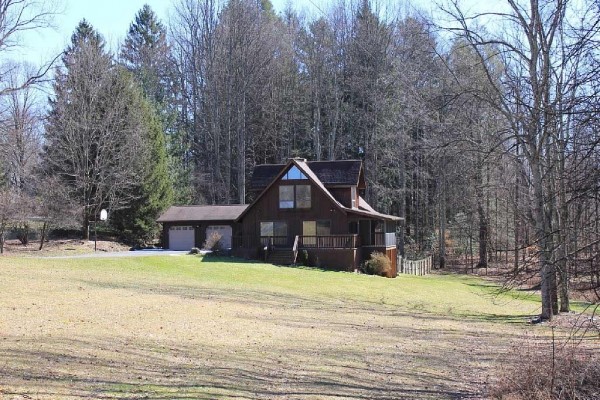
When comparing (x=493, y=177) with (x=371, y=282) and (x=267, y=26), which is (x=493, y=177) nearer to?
(x=371, y=282)

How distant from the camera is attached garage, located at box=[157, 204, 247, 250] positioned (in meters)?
42.1

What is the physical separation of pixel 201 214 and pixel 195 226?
995mm

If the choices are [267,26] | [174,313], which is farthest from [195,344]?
[267,26]

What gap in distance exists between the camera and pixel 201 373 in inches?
349

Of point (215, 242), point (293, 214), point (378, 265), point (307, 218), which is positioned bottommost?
point (378, 265)

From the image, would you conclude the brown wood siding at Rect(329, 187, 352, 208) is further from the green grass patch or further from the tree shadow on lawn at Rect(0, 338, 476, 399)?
the tree shadow on lawn at Rect(0, 338, 476, 399)

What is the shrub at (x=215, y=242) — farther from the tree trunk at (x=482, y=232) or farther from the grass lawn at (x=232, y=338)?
the tree trunk at (x=482, y=232)

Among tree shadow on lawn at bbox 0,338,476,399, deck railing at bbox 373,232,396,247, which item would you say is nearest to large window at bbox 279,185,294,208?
deck railing at bbox 373,232,396,247

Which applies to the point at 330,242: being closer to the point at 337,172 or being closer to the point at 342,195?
the point at 342,195

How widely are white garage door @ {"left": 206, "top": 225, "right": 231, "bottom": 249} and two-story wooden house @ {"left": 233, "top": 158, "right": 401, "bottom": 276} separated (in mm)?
2685

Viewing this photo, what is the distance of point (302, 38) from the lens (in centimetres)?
5200

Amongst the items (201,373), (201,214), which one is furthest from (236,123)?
(201,373)

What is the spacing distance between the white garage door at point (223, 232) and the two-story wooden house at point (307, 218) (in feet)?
8.81

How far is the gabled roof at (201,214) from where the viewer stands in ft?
138
